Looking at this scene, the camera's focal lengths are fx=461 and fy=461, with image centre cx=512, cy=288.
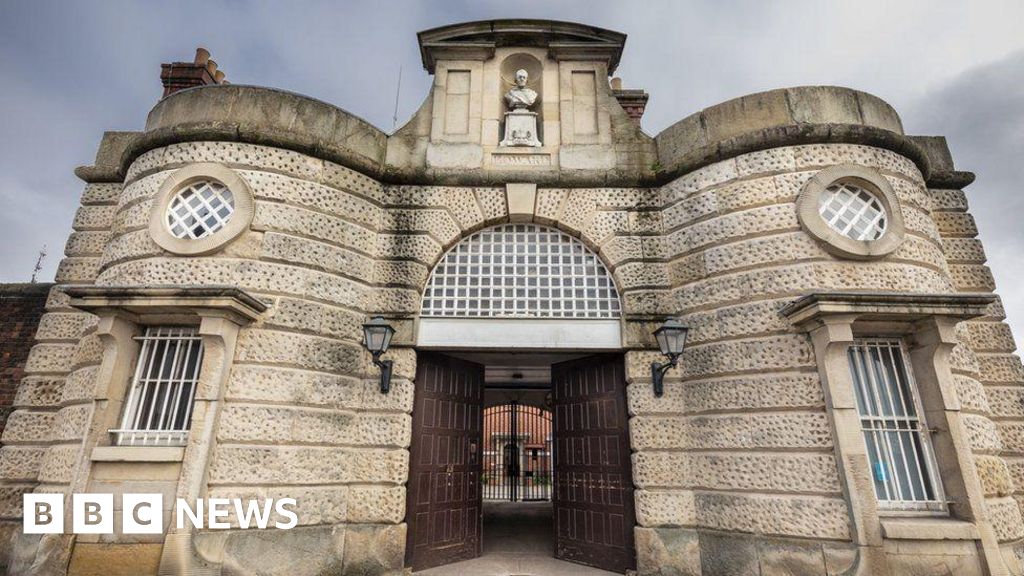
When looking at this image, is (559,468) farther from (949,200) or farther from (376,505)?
(949,200)

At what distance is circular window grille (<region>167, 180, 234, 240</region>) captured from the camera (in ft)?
23.3

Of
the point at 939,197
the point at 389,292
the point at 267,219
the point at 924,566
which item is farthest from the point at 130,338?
the point at 939,197

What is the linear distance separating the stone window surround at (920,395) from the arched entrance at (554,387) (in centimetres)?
285

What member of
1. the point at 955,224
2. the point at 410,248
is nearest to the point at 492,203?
the point at 410,248

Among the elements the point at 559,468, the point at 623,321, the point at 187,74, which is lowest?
the point at 559,468

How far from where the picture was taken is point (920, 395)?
20.8 ft

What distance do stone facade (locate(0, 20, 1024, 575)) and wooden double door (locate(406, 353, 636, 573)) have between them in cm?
38

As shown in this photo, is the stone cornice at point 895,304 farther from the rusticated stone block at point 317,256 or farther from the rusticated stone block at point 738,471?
the rusticated stone block at point 317,256

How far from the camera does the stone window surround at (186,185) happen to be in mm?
6828

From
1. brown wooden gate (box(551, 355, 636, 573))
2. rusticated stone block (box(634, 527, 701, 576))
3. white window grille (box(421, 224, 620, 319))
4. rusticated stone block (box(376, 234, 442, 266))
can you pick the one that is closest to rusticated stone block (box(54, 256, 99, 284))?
rusticated stone block (box(376, 234, 442, 266))

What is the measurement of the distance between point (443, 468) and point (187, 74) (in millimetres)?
9419

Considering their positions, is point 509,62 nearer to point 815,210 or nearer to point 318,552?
point 815,210

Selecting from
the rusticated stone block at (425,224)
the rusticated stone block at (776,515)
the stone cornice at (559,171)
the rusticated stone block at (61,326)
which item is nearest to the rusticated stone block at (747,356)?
the rusticated stone block at (776,515)

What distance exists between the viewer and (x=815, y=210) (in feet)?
22.5
